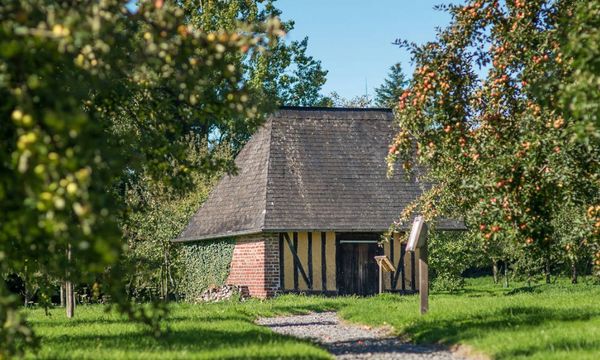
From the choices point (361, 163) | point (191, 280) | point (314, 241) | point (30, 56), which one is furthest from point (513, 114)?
point (191, 280)

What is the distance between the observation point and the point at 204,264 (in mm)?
33562

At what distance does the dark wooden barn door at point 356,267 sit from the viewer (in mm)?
29656

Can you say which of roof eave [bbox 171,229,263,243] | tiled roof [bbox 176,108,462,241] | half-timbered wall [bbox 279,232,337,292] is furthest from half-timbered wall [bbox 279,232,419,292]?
A: roof eave [bbox 171,229,263,243]

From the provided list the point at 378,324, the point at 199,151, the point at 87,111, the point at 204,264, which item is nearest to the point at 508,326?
the point at 378,324

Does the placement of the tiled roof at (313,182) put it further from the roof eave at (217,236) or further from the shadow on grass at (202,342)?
the shadow on grass at (202,342)

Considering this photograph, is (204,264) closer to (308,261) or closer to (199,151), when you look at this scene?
(308,261)

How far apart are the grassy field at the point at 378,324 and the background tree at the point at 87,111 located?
5.15ft

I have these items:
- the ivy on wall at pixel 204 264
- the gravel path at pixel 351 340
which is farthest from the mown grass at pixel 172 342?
the ivy on wall at pixel 204 264

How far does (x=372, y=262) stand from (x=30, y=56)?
24186 mm

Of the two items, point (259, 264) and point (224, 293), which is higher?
point (259, 264)

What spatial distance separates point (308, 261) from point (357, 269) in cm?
177

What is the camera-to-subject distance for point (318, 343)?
44.1 feet

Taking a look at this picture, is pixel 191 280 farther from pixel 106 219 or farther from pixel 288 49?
pixel 106 219

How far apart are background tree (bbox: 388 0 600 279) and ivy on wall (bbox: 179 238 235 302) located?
17670 millimetres
